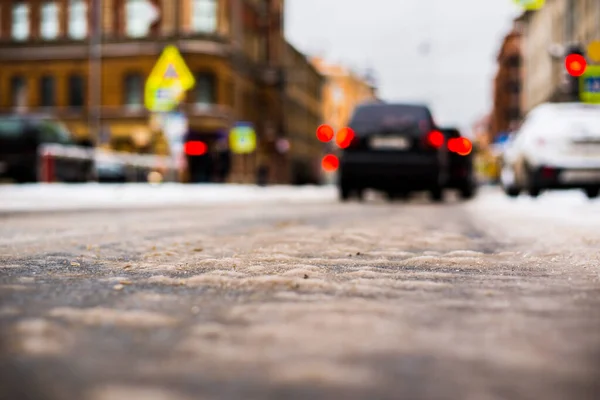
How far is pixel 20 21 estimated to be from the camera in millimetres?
47750

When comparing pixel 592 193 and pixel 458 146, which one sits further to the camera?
pixel 458 146

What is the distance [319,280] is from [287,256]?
135 cm

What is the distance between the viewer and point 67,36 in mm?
46969

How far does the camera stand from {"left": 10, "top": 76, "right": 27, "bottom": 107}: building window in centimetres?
4785

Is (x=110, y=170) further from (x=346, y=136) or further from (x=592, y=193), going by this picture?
(x=592, y=193)

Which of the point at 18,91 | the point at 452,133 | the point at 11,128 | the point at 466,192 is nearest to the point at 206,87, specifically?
the point at 18,91

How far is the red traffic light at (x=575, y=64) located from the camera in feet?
61.0

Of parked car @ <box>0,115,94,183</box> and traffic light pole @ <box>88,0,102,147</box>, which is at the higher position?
traffic light pole @ <box>88,0,102,147</box>

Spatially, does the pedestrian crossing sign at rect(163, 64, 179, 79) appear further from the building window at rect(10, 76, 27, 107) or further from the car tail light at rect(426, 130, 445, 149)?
the building window at rect(10, 76, 27, 107)

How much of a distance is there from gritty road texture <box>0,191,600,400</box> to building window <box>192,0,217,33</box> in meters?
39.8

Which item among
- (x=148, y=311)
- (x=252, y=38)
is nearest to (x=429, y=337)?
(x=148, y=311)

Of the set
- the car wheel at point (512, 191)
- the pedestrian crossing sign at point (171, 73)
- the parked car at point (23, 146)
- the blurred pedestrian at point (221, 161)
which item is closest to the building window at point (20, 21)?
the blurred pedestrian at point (221, 161)

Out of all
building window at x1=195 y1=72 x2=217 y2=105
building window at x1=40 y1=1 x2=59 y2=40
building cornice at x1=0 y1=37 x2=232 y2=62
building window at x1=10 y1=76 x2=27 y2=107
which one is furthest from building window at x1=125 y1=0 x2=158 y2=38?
building window at x1=10 y1=76 x2=27 y2=107

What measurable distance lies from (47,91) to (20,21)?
149 inches
